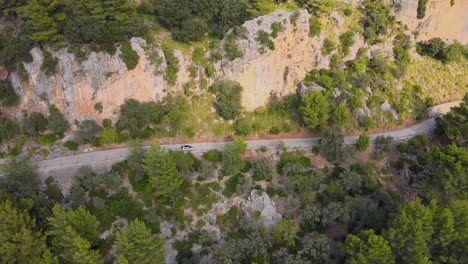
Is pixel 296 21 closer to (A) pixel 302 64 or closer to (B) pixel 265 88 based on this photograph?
(A) pixel 302 64

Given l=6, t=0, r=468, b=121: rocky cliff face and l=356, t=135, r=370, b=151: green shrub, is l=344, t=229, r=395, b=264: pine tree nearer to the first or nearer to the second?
l=356, t=135, r=370, b=151: green shrub

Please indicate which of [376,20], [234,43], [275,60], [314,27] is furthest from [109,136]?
[376,20]

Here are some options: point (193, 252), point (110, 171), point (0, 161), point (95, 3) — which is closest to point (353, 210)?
point (193, 252)

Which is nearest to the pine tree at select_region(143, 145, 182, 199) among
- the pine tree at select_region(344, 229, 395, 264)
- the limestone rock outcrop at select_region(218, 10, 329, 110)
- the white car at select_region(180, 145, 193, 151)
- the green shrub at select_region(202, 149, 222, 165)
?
the white car at select_region(180, 145, 193, 151)

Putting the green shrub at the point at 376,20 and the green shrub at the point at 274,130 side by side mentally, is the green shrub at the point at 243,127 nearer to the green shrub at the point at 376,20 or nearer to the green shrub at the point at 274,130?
the green shrub at the point at 274,130

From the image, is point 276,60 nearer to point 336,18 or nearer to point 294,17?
point 294,17

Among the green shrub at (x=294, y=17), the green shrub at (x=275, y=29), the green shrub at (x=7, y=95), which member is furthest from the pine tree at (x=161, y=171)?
the green shrub at (x=294, y=17)
